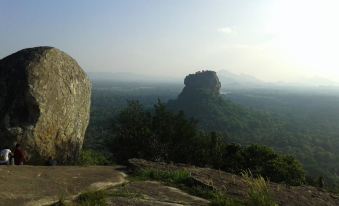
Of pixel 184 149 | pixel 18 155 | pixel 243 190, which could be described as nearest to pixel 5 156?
pixel 18 155

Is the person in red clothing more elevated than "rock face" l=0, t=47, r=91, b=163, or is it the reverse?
"rock face" l=0, t=47, r=91, b=163

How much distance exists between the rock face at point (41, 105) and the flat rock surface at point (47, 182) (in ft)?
17.0

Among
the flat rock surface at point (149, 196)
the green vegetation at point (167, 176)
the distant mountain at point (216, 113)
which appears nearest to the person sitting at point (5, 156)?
the green vegetation at point (167, 176)

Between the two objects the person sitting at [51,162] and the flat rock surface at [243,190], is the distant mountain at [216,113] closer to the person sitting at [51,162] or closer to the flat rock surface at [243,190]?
the person sitting at [51,162]

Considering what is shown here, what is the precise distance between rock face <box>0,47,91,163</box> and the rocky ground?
5167 millimetres

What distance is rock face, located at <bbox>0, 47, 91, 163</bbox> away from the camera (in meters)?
16.6

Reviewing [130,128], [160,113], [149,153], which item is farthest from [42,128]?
[160,113]

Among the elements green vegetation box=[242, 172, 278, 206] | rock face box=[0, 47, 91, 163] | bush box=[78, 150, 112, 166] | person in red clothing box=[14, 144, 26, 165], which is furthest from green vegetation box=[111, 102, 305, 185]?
green vegetation box=[242, 172, 278, 206]

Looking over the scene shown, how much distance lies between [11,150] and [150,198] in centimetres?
873

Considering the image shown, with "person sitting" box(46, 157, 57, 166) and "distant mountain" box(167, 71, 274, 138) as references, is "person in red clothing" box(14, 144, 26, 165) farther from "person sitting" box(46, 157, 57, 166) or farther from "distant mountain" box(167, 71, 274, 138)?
"distant mountain" box(167, 71, 274, 138)

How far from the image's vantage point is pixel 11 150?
53.2ft

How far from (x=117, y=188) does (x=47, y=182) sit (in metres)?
1.61

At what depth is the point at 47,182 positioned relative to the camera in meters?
9.89

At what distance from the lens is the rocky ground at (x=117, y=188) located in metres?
8.73
